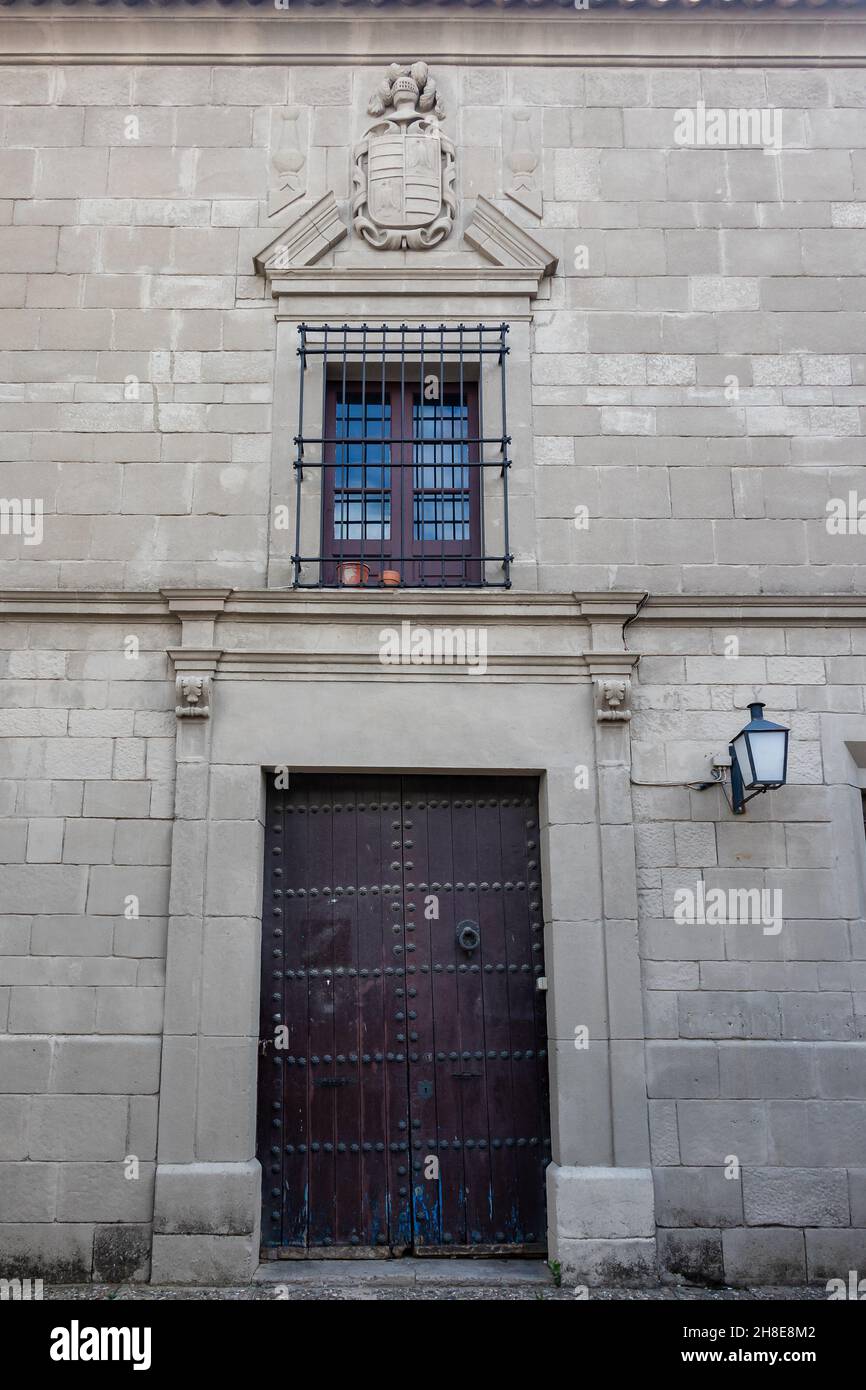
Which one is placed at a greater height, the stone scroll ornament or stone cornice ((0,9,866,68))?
stone cornice ((0,9,866,68))

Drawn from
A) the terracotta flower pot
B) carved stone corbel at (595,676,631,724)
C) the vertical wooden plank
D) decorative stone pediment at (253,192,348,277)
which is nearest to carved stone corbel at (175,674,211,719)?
the terracotta flower pot

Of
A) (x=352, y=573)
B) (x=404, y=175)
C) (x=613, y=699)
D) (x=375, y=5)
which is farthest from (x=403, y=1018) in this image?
(x=375, y=5)

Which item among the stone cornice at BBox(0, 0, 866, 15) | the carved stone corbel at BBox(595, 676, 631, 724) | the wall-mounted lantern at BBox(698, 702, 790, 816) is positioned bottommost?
the wall-mounted lantern at BBox(698, 702, 790, 816)

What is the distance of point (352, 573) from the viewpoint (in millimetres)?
5828

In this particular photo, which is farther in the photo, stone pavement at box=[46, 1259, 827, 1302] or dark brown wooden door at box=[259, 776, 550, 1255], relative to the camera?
dark brown wooden door at box=[259, 776, 550, 1255]

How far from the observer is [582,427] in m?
5.99

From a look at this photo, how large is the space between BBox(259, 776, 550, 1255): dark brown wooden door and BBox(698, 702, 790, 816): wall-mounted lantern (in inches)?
43.8

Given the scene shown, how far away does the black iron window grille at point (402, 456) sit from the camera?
19.2 feet

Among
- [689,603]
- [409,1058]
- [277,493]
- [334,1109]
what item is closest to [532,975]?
[409,1058]

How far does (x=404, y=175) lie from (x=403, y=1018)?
4.83 meters

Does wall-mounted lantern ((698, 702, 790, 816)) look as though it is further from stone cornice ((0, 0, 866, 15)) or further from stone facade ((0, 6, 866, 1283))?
stone cornice ((0, 0, 866, 15))

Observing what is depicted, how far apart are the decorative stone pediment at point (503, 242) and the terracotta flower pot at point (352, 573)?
6.57 feet

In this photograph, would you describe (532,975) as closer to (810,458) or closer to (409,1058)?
(409,1058)

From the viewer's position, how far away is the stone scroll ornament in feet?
20.2
